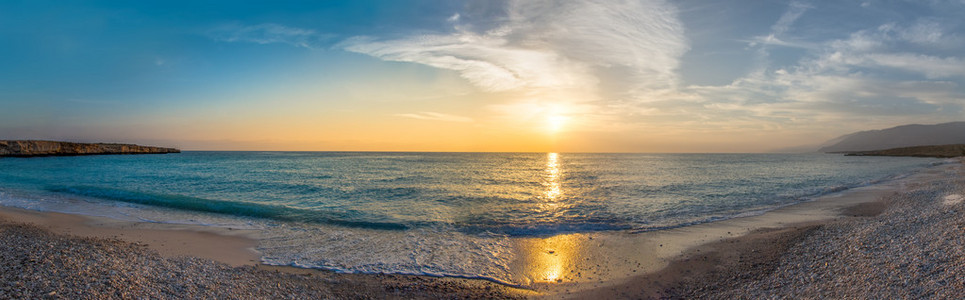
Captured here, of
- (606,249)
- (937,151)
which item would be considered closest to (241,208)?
(606,249)

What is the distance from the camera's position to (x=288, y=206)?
66.9ft

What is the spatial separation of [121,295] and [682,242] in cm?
1386

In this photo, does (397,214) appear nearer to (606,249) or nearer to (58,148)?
(606,249)

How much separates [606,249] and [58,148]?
163911 mm

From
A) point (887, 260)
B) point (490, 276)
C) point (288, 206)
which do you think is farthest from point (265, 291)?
point (288, 206)

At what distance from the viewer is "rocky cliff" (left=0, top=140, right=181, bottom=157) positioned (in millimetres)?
100562

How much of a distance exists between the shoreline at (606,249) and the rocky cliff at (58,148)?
13056 cm

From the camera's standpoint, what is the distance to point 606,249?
467 inches

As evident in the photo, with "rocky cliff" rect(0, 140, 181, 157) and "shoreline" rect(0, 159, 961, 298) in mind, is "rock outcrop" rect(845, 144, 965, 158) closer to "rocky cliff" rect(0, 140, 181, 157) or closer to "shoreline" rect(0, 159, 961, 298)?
"shoreline" rect(0, 159, 961, 298)

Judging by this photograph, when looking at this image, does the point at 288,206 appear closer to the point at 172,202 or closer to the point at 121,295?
the point at 172,202

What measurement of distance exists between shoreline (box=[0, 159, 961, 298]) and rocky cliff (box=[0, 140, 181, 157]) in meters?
131

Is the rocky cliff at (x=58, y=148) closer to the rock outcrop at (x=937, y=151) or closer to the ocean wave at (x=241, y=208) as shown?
the ocean wave at (x=241, y=208)

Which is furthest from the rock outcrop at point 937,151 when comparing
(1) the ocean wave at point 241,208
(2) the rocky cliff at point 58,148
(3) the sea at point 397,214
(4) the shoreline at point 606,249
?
(2) the rocky cliff at point 58,148

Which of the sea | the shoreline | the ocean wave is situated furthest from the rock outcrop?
the ocean wave
